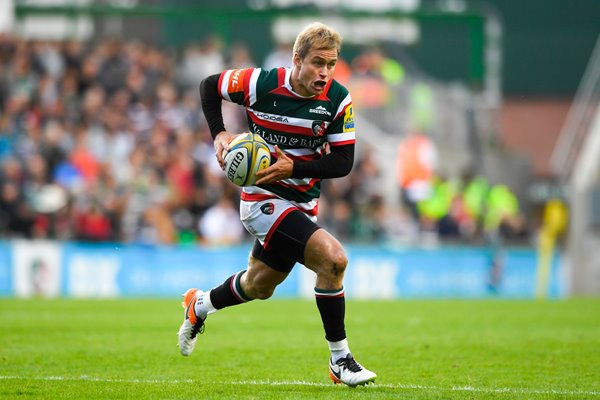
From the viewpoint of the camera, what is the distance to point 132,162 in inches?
845

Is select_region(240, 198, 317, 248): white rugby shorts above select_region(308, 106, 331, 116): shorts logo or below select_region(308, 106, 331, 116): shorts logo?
below

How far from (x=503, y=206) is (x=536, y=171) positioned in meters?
7.75

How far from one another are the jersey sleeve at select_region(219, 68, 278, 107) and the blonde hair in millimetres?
352

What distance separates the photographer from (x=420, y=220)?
2297 cm

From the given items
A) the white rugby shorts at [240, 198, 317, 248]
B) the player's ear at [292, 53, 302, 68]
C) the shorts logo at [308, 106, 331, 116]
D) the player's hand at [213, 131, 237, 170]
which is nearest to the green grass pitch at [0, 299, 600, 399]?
the white rugby shorts at [240, 198, 317, 248]

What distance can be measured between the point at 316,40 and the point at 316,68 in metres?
0.19

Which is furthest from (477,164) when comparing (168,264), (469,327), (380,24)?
(469,327)

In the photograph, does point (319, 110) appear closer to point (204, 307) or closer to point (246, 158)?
point (246, 158)

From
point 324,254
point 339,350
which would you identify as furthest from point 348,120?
point 339,350

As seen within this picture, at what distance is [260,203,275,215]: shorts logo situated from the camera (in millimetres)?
8055

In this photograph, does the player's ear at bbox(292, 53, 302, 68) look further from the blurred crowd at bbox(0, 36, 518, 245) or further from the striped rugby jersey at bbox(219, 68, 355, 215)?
the blurred crowd at bbox(0, 36, 518, 245)

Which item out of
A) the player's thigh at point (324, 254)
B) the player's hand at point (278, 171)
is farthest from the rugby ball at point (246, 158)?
the player's thigh at point (324, 254)

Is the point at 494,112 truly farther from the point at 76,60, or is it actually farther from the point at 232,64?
the point at 76,60

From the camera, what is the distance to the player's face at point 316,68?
7848 millimetres
